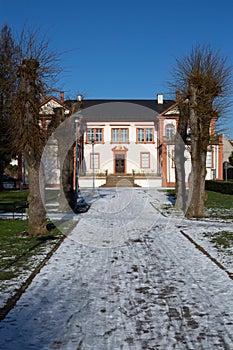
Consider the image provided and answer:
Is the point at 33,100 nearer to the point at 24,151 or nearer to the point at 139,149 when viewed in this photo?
the point at 24,151

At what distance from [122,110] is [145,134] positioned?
3.95m

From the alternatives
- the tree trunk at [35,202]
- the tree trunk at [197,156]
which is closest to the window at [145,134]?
the tree trunk at [197,156]

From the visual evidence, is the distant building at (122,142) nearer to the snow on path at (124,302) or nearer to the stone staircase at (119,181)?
the stone staircase at (119,181)

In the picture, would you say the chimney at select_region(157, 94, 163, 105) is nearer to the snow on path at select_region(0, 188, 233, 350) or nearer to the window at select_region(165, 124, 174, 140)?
the window at select_region(165, 124, 174, 140)

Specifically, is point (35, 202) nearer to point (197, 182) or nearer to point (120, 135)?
point (197, 182)

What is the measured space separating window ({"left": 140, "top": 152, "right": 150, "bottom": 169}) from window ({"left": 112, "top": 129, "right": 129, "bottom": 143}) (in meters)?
2.44

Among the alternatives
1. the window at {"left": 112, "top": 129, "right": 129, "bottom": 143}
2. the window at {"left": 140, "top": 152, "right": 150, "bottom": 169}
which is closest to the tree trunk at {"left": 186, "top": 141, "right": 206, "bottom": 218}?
the window at {"left": 140, "top": 152, "right": 150, "bottom": 169}

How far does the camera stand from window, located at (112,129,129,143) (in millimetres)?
44312

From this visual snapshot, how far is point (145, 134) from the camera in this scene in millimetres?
44125

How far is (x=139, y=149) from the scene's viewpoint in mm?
44594

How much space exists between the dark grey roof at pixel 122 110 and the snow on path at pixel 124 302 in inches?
1372

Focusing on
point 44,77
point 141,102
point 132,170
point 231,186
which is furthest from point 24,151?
point 141,102

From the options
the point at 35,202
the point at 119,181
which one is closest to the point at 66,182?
the point at 35,202

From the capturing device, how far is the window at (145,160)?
44219mm
